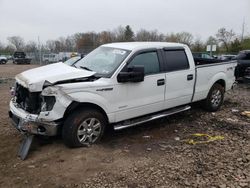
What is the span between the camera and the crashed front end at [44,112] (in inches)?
162

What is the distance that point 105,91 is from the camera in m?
4.51

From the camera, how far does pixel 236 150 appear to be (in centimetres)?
458

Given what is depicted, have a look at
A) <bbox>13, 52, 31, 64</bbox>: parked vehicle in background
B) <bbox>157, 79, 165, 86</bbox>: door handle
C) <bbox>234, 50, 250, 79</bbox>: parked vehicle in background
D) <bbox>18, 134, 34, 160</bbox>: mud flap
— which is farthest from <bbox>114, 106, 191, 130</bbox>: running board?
<bbox>13, 52, 31, 64</bbox>: parked vehicle in background

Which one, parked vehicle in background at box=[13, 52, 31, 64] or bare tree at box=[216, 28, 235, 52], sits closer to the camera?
parked vehicle in background at box=[13, 52, 31, 64]

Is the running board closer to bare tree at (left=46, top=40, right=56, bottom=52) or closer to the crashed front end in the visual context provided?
the crashed front end

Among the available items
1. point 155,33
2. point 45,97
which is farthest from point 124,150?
point 155,33

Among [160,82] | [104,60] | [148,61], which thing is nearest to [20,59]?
[104,60]

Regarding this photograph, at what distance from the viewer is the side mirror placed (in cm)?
462

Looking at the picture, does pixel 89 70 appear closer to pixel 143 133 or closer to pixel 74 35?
pixel 143 133

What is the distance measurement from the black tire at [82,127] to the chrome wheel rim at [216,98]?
11.3 ft

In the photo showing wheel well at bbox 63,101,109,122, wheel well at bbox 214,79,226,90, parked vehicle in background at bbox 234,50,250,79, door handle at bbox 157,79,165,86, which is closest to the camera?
wheel well at bbox 63,101,109,122

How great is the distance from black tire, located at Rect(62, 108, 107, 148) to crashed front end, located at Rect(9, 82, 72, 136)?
0.61ft

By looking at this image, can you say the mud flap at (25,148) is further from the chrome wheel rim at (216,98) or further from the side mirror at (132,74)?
the chrome wheel rim at (216,98)

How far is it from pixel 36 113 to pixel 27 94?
0.46m
